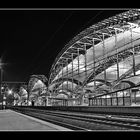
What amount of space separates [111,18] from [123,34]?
21.0 ft

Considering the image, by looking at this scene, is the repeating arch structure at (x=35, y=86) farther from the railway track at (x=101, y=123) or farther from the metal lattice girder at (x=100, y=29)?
the railway track at (x=101, y=123)

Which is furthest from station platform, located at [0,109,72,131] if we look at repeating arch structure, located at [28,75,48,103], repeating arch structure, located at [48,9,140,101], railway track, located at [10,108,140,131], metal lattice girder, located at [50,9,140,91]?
repeating arch structure, located at [28,75,48,103]

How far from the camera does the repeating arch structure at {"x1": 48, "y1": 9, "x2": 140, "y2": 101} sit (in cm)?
4322

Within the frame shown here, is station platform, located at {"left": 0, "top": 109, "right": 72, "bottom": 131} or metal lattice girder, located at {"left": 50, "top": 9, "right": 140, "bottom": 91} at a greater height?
metal lattice girder, located at {"left": 50, "top": 9, "right": 140, "bottom": 91}

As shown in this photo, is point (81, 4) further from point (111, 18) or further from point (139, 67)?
point (139, 67)

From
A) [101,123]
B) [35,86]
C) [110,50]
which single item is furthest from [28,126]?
[35,86]

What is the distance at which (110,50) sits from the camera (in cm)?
5800

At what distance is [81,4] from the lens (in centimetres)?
659

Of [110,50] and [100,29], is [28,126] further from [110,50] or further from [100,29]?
[110,50]

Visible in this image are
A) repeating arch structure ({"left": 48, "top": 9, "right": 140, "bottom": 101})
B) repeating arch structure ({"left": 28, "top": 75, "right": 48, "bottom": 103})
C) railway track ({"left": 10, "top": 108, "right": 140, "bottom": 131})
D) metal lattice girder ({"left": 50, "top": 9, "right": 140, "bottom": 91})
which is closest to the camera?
railway track ({"left": 10, "top": 108, "right": 140, "bottom": 131})

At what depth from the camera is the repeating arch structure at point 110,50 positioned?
43.2 m

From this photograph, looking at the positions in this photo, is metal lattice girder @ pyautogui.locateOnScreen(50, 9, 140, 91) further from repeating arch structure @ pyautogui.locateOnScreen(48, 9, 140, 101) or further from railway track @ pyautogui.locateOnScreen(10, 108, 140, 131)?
railway track @ pyautogui.locateOnScreen(10, 108, 140, 131)

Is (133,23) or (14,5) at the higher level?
(133,23)

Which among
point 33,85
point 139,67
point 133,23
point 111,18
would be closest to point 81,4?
point 133,23
